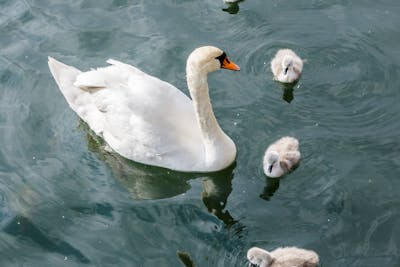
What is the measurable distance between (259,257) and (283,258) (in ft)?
0.85

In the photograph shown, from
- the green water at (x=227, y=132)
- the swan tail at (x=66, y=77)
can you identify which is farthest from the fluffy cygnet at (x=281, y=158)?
the swan tail at (x=66, y=77)

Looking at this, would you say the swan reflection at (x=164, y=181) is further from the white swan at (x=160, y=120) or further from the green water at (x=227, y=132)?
the white swan at (x=160, y=120)

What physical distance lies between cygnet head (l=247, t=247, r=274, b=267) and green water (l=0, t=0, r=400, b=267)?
0.33 meters

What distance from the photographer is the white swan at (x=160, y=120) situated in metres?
8.17

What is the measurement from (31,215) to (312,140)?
10.7 ft

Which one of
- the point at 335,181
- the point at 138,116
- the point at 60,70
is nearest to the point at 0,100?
the point at 60,70

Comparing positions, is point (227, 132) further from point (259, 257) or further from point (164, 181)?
point (259, 257)

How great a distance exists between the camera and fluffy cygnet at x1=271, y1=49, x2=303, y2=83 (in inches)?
358

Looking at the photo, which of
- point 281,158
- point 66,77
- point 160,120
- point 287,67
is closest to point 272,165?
point 281,158

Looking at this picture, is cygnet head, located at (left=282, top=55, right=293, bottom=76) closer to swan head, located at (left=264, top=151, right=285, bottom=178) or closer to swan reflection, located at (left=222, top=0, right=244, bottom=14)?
swan head, located at (left=264, top=151, right=285, bottom=178)

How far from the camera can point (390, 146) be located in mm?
8562

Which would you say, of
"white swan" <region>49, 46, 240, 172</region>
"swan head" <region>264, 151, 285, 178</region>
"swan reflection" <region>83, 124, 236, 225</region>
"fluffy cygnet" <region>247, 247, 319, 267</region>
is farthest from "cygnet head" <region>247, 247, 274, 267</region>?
"white swan" <region>49, 46, 240, 172</region>

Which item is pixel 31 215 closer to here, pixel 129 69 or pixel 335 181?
pixel 129 69

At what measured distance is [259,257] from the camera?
7.11 meters
